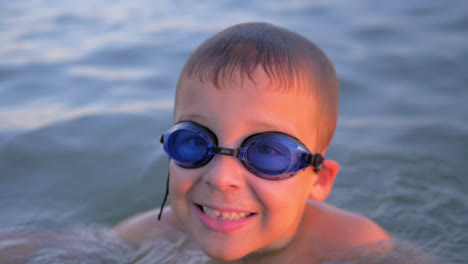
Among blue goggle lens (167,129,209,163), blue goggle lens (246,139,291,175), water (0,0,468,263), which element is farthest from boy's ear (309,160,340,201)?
water (0,0,468,263)

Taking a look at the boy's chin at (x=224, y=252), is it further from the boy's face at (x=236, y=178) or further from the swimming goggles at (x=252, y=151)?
the swimming goggles at (x=252, y=151)

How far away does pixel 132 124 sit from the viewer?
17.3 feet

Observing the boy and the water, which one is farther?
the water

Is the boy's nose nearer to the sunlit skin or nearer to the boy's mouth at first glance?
the sunlit skin

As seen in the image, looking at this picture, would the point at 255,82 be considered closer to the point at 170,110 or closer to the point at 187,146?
the point at 187,146

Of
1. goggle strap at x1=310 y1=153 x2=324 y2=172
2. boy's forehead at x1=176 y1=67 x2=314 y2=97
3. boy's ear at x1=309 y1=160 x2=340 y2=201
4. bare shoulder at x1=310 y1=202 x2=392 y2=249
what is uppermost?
boy's forehead at x1=176 y1=67 x2=314 y2=97

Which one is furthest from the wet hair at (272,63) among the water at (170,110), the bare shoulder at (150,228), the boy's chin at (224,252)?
the water at (170,110)

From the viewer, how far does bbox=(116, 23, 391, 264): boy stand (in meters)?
2.54

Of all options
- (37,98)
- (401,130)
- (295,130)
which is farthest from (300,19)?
(295,130)

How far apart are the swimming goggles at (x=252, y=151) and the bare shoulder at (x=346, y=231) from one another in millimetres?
747

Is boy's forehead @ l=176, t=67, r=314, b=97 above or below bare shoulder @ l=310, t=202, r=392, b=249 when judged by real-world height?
above

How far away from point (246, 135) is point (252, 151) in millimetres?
85

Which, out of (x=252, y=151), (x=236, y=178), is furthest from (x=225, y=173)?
(x=252, y=151)

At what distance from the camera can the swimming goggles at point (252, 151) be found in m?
2.54
